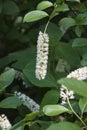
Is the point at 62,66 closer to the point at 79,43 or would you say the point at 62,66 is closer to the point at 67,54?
the point at 67,54

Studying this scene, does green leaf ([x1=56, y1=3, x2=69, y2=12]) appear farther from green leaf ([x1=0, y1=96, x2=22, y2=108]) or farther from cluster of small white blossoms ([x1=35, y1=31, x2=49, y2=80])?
green leaf ([x1=0, y1=96, x2=22, y2=108])

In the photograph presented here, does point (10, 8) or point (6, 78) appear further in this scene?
point (10, 8)

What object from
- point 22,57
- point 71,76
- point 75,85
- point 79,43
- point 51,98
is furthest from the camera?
point 22,57

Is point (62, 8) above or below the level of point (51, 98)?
above

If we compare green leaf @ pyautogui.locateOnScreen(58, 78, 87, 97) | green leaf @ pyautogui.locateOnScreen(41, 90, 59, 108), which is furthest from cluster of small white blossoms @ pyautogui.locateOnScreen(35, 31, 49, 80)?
green leaf @ pyautogui.locateOnScreen(58, 78, 87, 97)

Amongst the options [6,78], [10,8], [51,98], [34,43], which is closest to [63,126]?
[51,98]

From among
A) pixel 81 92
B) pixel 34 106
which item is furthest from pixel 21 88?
pixel 81 92

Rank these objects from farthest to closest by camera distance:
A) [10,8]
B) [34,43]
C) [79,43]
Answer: [34,43] → [10,8] → [79,43]

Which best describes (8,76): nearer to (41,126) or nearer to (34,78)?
(34,78)

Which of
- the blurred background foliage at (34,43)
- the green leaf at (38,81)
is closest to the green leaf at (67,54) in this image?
the blurred background foliage at (34,43)
